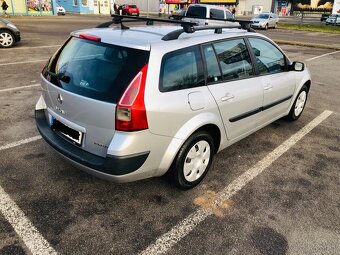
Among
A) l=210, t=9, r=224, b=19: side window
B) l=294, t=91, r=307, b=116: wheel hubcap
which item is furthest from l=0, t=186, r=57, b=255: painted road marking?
l=210, t=9, r=224, b=19: side window

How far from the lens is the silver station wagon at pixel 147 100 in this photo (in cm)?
265

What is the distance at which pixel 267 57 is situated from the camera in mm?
4230

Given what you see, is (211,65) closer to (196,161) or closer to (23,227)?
(196,161)

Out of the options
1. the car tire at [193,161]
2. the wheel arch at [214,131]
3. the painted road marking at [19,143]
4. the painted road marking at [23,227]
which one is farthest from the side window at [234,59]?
the painted road marking at [19,143]

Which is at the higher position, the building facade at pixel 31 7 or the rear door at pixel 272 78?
the building facade at pixel 31 7

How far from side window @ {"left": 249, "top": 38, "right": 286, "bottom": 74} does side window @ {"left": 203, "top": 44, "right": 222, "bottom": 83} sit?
2.87 feet

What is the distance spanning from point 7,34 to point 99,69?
34.2 feet

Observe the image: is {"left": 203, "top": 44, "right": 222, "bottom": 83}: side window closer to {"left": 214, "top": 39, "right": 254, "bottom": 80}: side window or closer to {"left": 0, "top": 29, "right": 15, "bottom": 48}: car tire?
{"left": 214, "top": 39, "right": 254, "bottom": 80}: side window

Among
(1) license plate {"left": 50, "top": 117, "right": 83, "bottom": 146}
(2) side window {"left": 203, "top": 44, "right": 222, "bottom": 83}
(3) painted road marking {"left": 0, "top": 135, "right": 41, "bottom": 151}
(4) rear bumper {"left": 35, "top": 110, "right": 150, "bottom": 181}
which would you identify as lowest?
(3) painted road marking {"left": 0, "top": 135, "right": 41, "bottom": 151}

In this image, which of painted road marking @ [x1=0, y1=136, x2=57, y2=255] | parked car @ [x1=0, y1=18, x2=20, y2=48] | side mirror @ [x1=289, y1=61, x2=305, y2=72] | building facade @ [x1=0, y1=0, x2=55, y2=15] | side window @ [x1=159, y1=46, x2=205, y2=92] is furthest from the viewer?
building facade @ [x1=0, y1=0, x2=55, y2=15]

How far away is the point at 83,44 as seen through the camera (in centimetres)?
312

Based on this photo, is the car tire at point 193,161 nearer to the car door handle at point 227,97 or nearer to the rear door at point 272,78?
the car door handle at point 227,97

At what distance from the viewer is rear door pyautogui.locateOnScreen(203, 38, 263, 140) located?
3.28m

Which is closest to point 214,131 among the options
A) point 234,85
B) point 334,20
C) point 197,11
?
point 234,85
